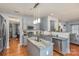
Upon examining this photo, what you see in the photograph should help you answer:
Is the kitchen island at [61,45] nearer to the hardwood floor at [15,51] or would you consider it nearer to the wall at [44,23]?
the wall at [44,23]

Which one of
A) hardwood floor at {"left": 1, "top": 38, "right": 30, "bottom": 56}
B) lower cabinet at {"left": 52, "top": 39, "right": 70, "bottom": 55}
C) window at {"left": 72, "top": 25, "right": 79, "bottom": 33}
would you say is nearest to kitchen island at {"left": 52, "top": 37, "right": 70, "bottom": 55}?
lower cabinet at {"left": 52, "top": 39, "right": 70, "bottom": 55}

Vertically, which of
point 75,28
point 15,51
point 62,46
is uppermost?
point 75,28

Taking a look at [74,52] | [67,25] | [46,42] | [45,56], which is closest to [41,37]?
[46,42]

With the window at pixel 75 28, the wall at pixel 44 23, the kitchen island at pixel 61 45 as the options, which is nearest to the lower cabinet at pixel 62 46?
the kitchen island at pixel 61 45

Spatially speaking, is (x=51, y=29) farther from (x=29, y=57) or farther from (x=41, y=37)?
(x=29, y=57)

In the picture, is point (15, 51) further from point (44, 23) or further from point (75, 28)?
point (75, 28)

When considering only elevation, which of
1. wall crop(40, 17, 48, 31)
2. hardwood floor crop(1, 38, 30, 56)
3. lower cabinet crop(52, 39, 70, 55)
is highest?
wall crop(40, 17, 48, 31)

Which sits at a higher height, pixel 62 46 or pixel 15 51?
pixel 62 46

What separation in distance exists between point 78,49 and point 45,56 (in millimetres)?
1016

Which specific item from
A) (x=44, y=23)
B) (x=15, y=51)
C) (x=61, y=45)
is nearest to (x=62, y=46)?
(x=61, y=45)

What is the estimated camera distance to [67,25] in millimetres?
2215

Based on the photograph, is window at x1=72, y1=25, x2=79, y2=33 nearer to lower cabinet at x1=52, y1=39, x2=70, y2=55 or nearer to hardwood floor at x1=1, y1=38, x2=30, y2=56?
lower cabinet at x1=52, y1=39, x2=70, y2=55

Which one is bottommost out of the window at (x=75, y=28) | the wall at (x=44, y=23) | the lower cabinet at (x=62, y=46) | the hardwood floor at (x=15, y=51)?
the hardwood floor at (x=15, y=51)

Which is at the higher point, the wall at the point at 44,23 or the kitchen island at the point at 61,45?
the wall at the point at 44,23
